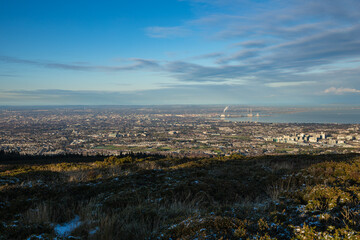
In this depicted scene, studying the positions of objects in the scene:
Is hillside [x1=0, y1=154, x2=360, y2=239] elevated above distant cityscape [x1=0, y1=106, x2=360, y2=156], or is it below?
above

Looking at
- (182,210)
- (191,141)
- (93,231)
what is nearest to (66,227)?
(93,231)

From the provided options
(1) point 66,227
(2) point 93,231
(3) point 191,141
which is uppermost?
(2) point 93,231

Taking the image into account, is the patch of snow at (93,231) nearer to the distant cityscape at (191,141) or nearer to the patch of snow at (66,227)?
the patch of snow at (66,227)

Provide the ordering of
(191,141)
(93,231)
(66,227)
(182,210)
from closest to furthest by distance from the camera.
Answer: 1. (93,231)
2. (66,227)
3. (182,210)
4. (191,141)

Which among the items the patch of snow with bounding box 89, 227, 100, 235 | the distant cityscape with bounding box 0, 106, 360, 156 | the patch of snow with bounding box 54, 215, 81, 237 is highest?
the patch of snow with bounding box 89, 227, 100, 235

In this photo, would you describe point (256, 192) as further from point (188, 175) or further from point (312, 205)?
point (188, 175)

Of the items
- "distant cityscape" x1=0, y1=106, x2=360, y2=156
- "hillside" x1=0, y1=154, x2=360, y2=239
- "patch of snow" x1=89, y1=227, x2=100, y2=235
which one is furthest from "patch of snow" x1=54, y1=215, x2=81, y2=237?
"distant cityscape" x1=0, y1=106, x2=360, y2=156

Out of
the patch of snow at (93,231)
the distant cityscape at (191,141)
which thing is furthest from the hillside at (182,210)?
the distant cityscape at (191,141)

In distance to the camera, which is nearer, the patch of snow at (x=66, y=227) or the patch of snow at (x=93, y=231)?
the patch of snow at (x=93, y=231)

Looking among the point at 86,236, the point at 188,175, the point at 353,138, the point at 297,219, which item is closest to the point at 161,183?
the point at 188,175

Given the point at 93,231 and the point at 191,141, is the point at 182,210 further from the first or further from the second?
the point at 191,141

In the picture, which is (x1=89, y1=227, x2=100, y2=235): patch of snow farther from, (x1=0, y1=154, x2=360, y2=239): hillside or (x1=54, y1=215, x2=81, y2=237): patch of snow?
(x1=54, y1=215, x2=81, y2=237): patch of snow
